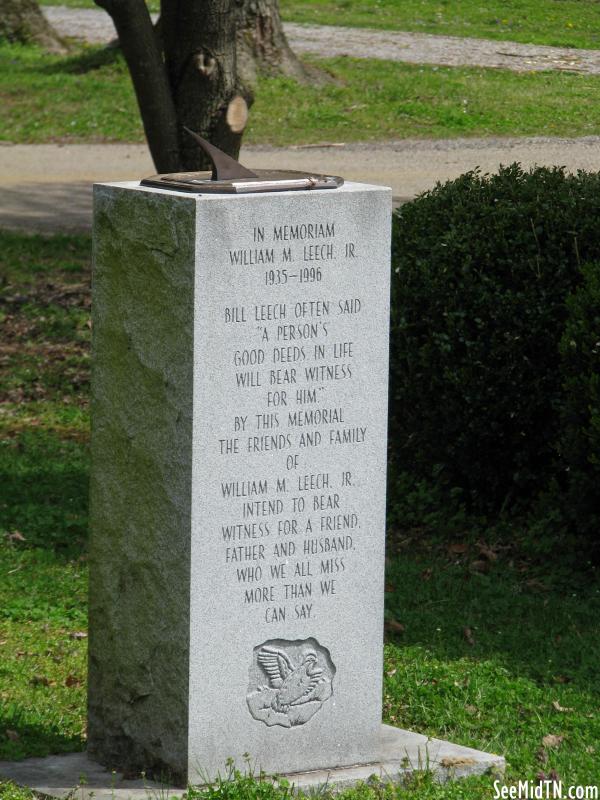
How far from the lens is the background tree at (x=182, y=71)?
8.46 metres

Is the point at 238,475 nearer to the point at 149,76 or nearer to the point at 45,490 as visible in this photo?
the point at 45,490

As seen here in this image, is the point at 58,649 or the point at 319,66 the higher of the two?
the point at 319,66

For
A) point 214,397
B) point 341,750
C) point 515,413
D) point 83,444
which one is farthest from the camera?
point 83,444

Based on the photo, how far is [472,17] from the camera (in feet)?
66.1

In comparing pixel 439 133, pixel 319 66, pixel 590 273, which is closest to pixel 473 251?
pixel 590 273

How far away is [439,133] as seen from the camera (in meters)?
16.3

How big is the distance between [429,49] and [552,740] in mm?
16149

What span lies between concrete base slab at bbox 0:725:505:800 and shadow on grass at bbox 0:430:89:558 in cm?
243

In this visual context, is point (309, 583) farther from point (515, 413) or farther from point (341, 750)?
point (515, 413)

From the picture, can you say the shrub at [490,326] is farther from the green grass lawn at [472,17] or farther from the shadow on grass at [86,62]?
the shadow on grass at [86,62]

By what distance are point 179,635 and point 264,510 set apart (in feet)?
1.48

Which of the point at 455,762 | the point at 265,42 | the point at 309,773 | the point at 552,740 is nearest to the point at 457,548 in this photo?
the point at 552,740

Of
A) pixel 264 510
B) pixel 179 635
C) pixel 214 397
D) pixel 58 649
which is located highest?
pixel 214 397

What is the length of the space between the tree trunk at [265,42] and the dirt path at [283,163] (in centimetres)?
243
